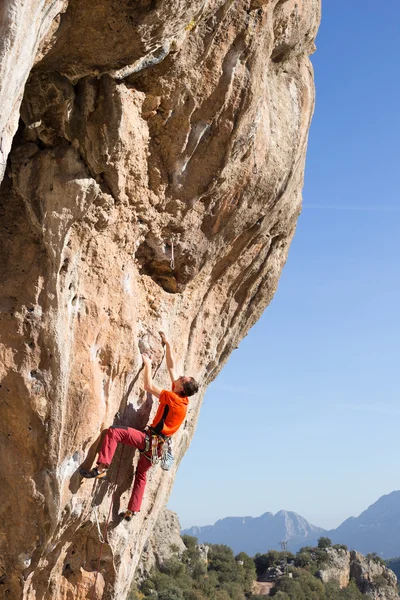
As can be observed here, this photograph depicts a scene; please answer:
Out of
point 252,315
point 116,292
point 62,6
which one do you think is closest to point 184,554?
point 252,315

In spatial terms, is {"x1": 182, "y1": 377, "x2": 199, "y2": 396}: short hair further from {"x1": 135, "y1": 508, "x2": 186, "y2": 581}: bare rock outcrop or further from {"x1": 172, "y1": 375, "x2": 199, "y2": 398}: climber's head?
{"x1": 135, "y1": 508, "x2": 186, "y2": 581}: bare rock outcrop

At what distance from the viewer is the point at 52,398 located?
261 inches

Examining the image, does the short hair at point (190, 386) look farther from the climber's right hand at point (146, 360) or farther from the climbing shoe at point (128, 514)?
the climbing shoe at point (128, 514)

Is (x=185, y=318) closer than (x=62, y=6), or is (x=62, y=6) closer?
(x=62, y=6)

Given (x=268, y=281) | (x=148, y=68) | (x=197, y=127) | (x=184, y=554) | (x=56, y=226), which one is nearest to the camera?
(x=56, y=226)

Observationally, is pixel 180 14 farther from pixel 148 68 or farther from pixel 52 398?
pixel 52 398

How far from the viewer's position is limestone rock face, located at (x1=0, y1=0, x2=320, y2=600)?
6.47 m

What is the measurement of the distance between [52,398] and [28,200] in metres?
1.91

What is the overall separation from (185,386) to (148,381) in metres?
0.43

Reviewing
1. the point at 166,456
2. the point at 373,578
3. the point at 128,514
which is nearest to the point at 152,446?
the point at 166,456

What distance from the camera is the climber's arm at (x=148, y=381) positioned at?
25.4 feet

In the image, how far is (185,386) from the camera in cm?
773

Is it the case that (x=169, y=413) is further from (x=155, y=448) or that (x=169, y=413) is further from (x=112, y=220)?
(x=112, y=220)

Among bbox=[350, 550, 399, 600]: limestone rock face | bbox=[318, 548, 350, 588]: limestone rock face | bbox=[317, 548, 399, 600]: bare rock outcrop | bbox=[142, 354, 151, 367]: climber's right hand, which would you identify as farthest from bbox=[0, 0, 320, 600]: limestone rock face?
bbox=[350, 550, 399, 600]: limestone rock face
